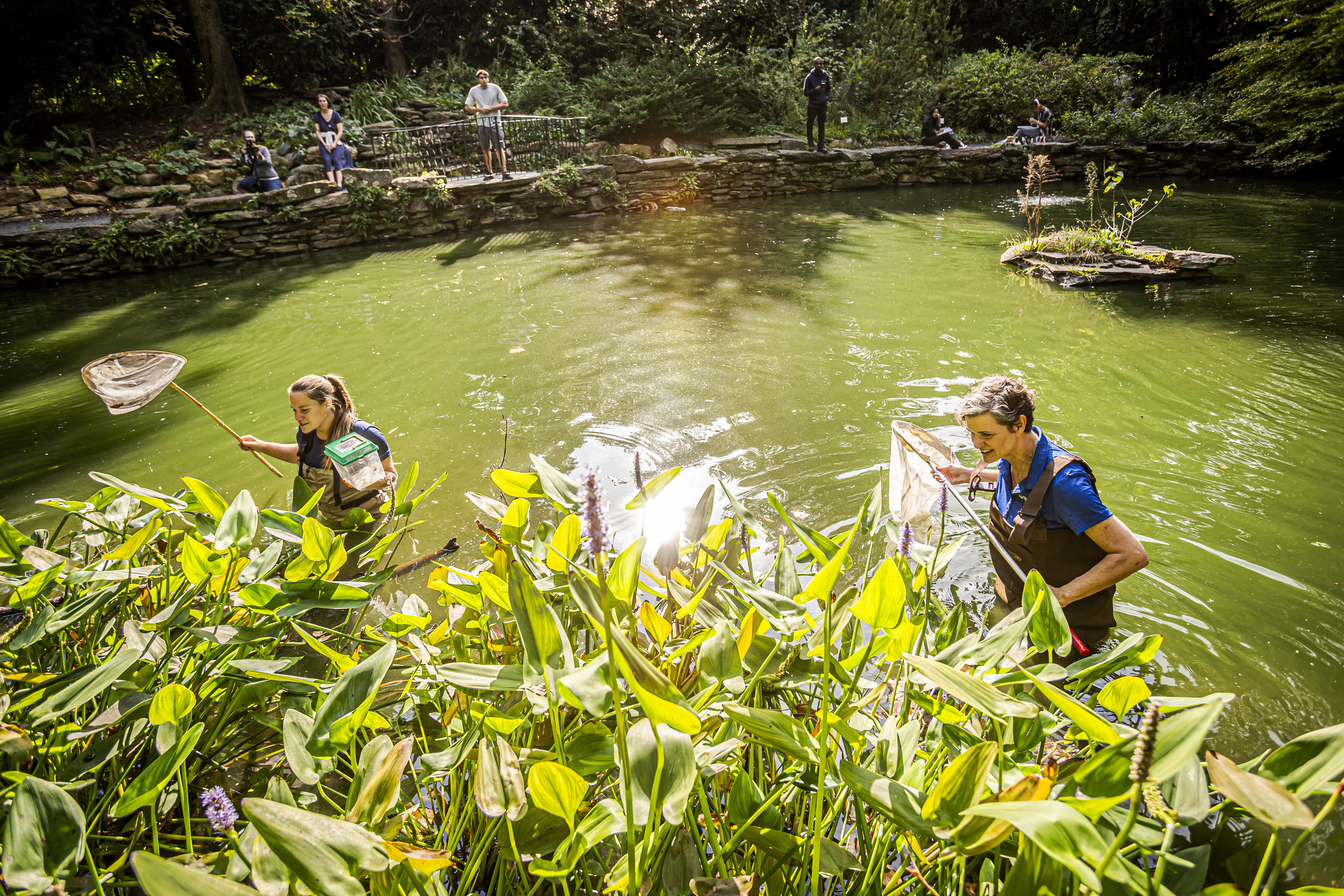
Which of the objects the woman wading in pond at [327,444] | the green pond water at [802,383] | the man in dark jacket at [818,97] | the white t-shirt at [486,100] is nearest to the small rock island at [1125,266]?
the green pond water at [802,383]

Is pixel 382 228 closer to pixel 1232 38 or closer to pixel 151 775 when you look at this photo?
pixel 151 775

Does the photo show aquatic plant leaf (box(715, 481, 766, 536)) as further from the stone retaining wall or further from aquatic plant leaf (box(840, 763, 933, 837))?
the stone retaining wall

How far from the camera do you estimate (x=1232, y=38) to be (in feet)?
70.0

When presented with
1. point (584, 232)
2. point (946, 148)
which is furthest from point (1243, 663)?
point (946, 148)

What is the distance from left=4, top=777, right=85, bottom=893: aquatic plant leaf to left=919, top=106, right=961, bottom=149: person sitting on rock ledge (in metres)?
19.5

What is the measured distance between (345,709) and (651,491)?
0.85m

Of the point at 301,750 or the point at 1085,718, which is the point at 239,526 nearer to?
the point at 301,750

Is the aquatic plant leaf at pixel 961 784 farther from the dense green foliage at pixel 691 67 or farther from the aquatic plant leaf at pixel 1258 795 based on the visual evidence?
the dense green foliage at pixel 691 67

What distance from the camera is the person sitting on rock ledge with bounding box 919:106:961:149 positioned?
1691 cm

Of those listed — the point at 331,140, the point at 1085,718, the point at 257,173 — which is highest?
the point at 331,140

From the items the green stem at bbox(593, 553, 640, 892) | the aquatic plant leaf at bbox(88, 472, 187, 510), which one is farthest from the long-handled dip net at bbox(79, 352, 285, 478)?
the green stem at bbox(593, 553, 640, 892)

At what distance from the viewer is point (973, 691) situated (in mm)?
1149

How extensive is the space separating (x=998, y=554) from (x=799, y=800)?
6.57ft

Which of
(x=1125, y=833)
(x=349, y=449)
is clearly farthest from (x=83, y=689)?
(x=1125, y=833)
